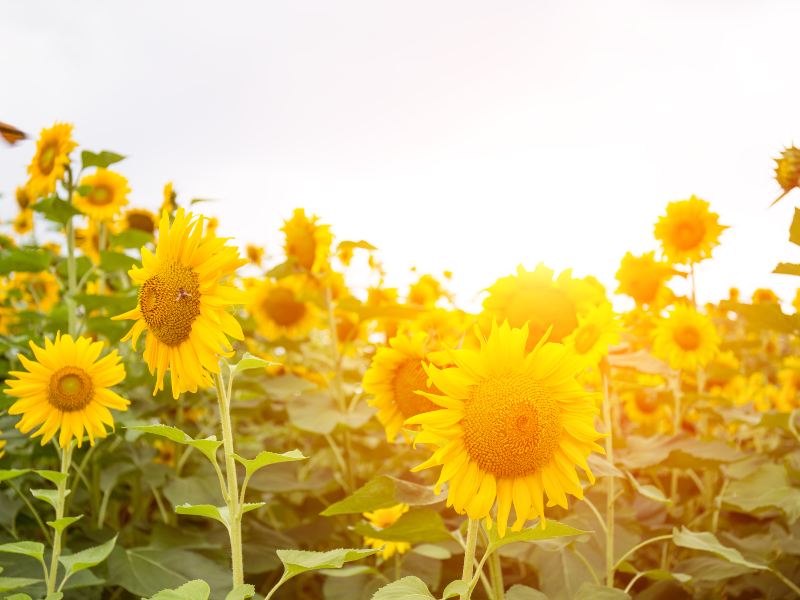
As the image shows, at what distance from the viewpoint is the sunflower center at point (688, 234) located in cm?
351

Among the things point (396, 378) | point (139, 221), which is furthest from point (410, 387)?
point (139, 221)

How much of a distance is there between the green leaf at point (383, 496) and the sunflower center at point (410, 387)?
8.0 inches

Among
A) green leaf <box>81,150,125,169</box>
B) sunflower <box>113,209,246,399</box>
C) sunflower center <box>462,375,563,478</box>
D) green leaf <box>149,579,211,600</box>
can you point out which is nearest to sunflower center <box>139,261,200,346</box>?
sunflower <box>113,209,246,399</box>

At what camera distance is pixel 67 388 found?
80.0 inches

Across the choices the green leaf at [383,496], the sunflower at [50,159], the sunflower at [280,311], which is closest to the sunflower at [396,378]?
the green leaf at [383,496]

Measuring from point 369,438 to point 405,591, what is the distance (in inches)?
100

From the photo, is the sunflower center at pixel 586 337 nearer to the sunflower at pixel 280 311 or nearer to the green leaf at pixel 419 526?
the green leaf at pixel 419 526

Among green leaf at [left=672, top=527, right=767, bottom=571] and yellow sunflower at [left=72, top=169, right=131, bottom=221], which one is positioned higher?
yellow sunflower at [left=72, top=169, right=131, bottom=221]

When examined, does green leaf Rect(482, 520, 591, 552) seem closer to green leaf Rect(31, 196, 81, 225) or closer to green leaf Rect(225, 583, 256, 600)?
green leaf Rect(225, 583, 256, 600)

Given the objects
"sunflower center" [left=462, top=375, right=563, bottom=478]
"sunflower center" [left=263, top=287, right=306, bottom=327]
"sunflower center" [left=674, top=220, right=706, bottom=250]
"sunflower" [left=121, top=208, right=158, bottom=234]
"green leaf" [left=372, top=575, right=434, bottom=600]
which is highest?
"sunflower" [left=121, top=208, right=158, bottom=234]

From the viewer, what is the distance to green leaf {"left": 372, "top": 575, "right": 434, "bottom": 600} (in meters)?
1.34

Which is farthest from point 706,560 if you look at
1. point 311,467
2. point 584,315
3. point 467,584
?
point 311,467

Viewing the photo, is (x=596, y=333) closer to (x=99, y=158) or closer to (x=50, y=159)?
(x=99, y=158)

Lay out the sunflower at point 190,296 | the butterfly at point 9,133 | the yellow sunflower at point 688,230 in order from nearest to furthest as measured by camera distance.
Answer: the sunflower at point 190,296 < the butterfly at point 9,133 < the yellow sunflower at point 688,230
